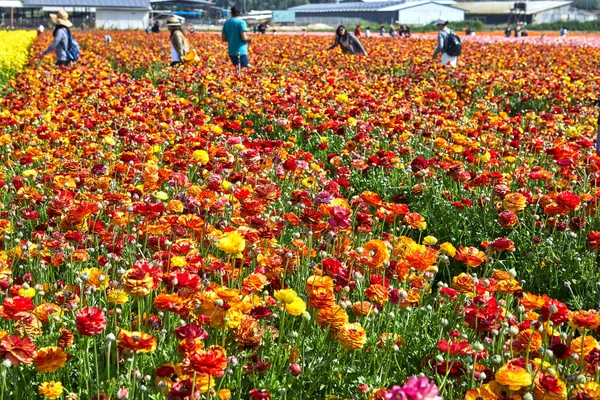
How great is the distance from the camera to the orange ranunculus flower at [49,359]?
207 centimetres

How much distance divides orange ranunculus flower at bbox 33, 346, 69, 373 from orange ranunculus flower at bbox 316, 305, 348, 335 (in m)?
0.75

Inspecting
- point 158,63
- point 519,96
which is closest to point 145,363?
point 519,96

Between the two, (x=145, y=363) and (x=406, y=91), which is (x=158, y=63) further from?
(x=145, y=363)

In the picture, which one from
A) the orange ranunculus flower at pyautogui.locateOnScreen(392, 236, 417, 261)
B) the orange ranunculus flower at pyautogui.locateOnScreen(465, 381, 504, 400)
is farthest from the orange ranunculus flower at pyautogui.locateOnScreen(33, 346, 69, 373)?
the orange ranunculus flower at pyautogui.locateOnScreen(392, 236, 417, 261)

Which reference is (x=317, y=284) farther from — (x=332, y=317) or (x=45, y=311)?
(x=45, y=311)

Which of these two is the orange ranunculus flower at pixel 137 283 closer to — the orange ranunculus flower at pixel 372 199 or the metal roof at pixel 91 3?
the orange ranunculus flower at pixel 372 199

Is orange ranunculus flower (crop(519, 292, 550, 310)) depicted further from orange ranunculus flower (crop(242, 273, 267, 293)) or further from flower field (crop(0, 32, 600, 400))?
orange ranunculus flower (crop(242, 273, 267, 293))

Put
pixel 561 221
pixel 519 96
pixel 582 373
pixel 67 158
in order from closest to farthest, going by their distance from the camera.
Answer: pixel 582 373, pixel 561 221, pixel 67 158, pixel 519 96

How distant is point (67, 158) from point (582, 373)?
12.4 ft

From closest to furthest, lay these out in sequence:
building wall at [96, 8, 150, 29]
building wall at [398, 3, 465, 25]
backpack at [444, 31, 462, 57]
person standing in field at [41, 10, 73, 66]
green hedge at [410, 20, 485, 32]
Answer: backpack at [444, 31, 462, 57], person standing in field at [41, 10, 73, 66], building wall at [96, 8, 150, 29], green hedge at [410, 20, 485, 32], building wall at [398, 3, 465, 25]

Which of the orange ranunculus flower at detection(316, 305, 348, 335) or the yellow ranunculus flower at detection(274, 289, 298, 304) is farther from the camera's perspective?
the orange ranunculus flower at detection(316, 305, 348, 335)

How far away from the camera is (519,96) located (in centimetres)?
1079

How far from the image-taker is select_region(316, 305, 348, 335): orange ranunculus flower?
7.65 ft

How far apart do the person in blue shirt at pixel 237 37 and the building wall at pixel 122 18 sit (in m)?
43.2
